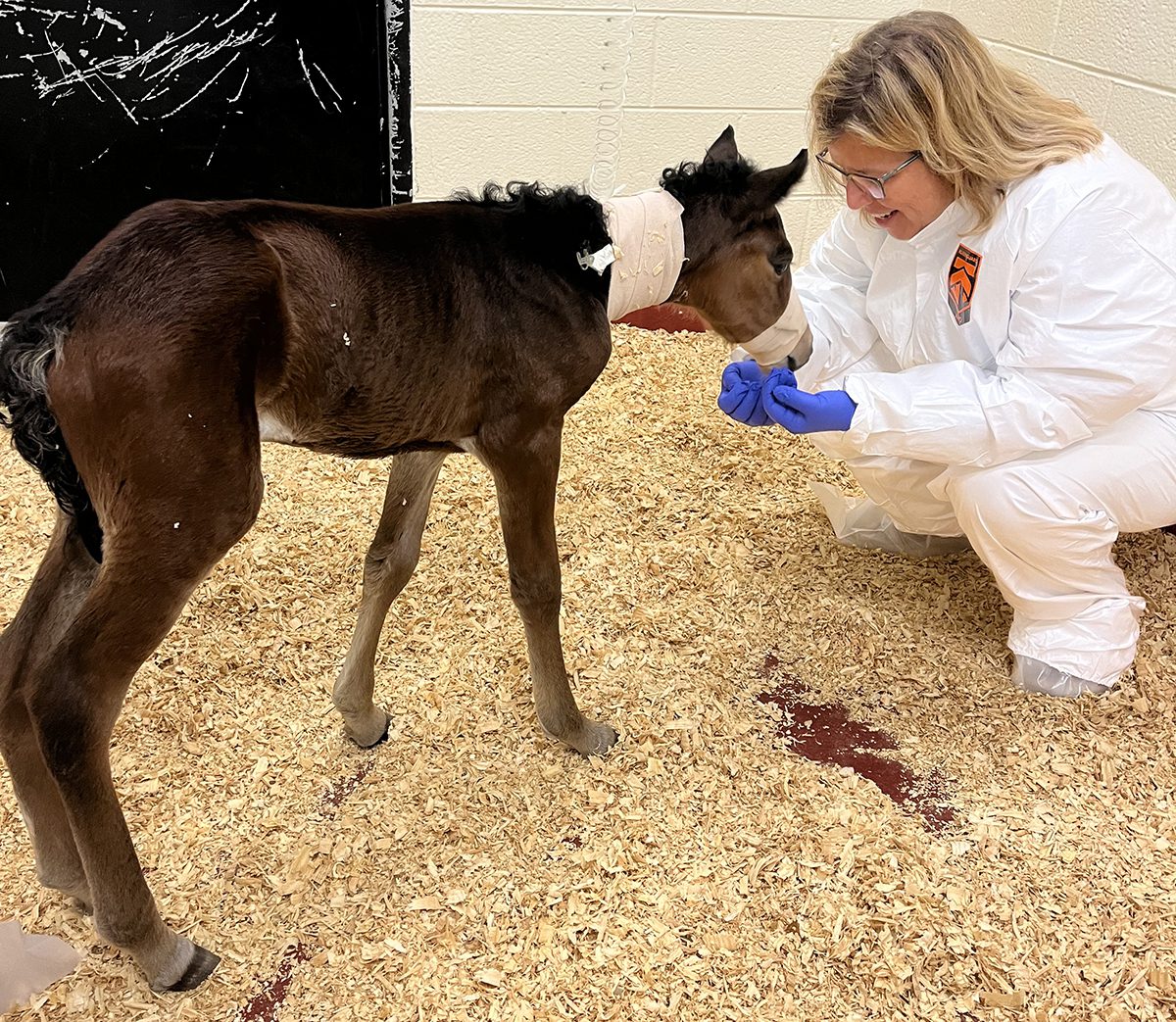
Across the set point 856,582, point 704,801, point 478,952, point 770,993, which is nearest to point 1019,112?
point 856,582

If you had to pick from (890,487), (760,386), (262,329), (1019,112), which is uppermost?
(1019,112)

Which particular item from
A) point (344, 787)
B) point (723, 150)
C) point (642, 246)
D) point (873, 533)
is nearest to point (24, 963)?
point (344, 787)

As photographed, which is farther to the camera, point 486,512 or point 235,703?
point 486,512

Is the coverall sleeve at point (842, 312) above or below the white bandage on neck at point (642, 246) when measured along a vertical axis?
below

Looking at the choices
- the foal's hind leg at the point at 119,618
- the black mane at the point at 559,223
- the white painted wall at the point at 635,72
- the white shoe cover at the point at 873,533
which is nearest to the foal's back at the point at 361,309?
the black mane at the point at 559,223

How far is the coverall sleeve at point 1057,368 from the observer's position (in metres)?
2.28

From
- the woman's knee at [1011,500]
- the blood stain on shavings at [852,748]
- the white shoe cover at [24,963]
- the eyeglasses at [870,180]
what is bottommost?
the blood stain on shavings at [852,748]

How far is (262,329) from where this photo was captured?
1670mm

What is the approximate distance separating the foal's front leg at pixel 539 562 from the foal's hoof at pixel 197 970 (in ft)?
2.71

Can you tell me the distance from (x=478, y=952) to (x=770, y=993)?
0.54 meters

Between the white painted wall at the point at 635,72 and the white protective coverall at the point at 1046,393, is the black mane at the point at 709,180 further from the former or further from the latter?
the white painted wall at the point at 635,72

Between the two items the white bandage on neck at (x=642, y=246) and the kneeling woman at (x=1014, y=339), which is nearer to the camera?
the white bandage on neck at (x=642, y=246)

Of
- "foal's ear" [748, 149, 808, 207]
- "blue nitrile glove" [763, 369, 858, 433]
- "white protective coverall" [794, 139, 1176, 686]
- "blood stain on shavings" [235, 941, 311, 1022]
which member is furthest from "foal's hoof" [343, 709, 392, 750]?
"foal's ear" [748, 149, 808, 207]

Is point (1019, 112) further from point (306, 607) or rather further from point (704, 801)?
point (306, 607)
